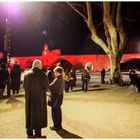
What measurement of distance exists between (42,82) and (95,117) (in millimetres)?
3342

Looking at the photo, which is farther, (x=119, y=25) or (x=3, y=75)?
(x=119, y=25)

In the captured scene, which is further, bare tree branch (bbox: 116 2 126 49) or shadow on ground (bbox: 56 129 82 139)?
bare tree branch (bbox: 116 2 126 49)

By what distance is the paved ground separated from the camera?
915 centimetres

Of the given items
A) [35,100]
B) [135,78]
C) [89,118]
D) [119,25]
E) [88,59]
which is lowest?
[89,118]

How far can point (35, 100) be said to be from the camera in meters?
8.50

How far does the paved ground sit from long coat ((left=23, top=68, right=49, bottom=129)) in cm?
59

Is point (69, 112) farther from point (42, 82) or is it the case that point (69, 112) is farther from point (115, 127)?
point (42, 82)

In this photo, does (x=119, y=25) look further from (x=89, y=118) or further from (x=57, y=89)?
(x=57, y=89)

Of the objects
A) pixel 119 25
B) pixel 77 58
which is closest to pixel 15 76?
pixel 119 25

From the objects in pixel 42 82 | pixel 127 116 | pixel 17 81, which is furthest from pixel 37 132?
pixel 17 81

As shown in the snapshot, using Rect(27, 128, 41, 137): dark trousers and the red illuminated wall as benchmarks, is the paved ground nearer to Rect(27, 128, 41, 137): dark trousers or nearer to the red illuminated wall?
Rect(27, 128, 41, 137): dark trousers

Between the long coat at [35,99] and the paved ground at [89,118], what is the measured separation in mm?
588

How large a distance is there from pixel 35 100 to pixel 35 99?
0.02 meters

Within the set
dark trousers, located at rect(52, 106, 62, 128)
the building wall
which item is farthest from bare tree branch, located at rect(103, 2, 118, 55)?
dark trousers, located at rect(52, 106, 62, 128)
